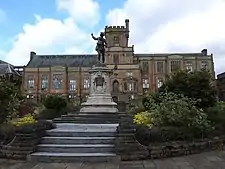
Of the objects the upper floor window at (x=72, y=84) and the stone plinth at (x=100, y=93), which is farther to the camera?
the upper floor window at (x=72, y=84)

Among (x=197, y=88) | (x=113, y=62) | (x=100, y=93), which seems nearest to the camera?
(x=197, y=88)

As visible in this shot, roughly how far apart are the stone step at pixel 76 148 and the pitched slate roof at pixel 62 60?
65099mm

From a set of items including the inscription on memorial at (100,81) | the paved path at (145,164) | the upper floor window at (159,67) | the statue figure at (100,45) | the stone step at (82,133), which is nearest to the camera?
the paved path at (145,164)

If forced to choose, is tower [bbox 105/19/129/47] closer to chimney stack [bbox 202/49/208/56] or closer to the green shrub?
chimney stack [bbox 202/49/208/56]

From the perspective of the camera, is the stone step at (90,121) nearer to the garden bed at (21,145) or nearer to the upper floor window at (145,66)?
the garden bed at (21,145)

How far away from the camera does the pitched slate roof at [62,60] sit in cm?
7539

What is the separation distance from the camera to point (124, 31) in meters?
73.0

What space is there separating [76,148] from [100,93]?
913 cm

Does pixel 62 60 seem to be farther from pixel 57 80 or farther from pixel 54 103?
pixel 54 103

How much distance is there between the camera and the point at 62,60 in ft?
253

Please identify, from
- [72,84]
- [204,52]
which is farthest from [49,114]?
[204,52]

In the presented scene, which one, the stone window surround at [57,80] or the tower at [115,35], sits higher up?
the tower at [115,35]

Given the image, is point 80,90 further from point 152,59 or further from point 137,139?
point 137,139

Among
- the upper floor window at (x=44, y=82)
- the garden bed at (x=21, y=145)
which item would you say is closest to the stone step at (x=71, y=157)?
the garden bed at (x=21, y=145)
